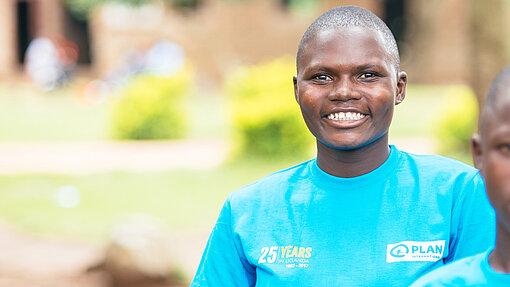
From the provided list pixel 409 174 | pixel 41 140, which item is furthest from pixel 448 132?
pixel 409 174

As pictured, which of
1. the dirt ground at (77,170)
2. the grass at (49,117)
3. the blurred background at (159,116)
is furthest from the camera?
the grass at (49,117)

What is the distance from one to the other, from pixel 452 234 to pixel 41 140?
12437mm

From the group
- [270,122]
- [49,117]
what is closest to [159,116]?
[270,122]

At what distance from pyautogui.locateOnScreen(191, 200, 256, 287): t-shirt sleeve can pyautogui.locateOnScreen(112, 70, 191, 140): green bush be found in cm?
1132

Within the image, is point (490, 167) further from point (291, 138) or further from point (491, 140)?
point (291, 138)

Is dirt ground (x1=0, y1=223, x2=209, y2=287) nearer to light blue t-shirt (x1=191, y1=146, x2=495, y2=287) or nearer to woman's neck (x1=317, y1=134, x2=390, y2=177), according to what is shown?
light blue t-shirt (x1=191, y1=146, x2=495, y2=287)

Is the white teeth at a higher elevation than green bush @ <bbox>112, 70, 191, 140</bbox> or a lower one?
lower

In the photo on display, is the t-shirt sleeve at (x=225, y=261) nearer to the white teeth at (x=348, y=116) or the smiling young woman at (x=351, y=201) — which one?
the smiling young woman at (x=351, y=201)

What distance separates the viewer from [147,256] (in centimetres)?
584

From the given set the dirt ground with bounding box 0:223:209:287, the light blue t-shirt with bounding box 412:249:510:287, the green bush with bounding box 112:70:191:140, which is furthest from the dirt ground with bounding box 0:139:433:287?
the light blue t-shirt with bounding box 412:249:510:287

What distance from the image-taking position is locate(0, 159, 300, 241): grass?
25.5 feet

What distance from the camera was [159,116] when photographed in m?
13.2

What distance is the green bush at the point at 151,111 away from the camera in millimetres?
13086

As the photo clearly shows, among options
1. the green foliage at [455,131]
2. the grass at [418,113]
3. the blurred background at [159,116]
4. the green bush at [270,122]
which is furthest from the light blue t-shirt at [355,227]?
the grass at [418,113]
